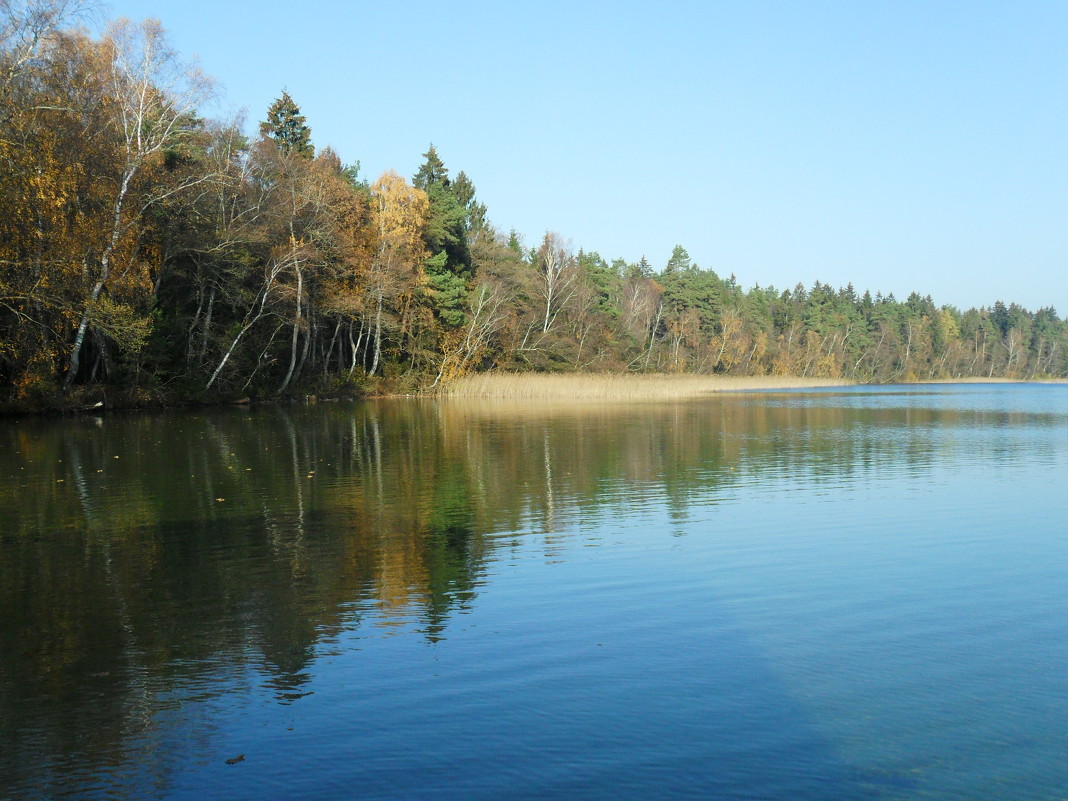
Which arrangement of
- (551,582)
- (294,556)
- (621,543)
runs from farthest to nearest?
1. (621,543)
2. (294,556)
3. (551,582)

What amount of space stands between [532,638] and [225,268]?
35307 mm

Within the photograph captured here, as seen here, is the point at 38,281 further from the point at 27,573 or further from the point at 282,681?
the point at 282,681

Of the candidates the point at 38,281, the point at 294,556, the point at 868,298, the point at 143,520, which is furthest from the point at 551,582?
the point at 868,298

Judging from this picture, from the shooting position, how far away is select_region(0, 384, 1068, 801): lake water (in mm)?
4602

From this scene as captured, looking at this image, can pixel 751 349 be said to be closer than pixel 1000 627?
No

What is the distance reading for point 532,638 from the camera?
6703 mm

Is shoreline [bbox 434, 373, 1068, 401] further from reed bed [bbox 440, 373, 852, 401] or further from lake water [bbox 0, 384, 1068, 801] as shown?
lake water [bbox 0, 384, 1068, 801]

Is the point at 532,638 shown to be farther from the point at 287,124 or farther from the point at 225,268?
the point at 287,124

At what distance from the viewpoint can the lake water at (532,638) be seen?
4.60 m

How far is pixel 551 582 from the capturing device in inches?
332

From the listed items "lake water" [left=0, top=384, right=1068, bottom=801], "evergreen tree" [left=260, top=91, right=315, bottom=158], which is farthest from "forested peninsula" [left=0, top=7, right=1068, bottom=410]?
"lake water" [left=0, top=384, right=1068, bottom=801]

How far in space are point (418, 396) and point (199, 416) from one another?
850 inches

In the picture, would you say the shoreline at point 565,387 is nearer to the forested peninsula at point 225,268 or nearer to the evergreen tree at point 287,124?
the forested peninsula at point 225,268

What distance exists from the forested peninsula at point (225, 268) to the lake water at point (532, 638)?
15222mm
